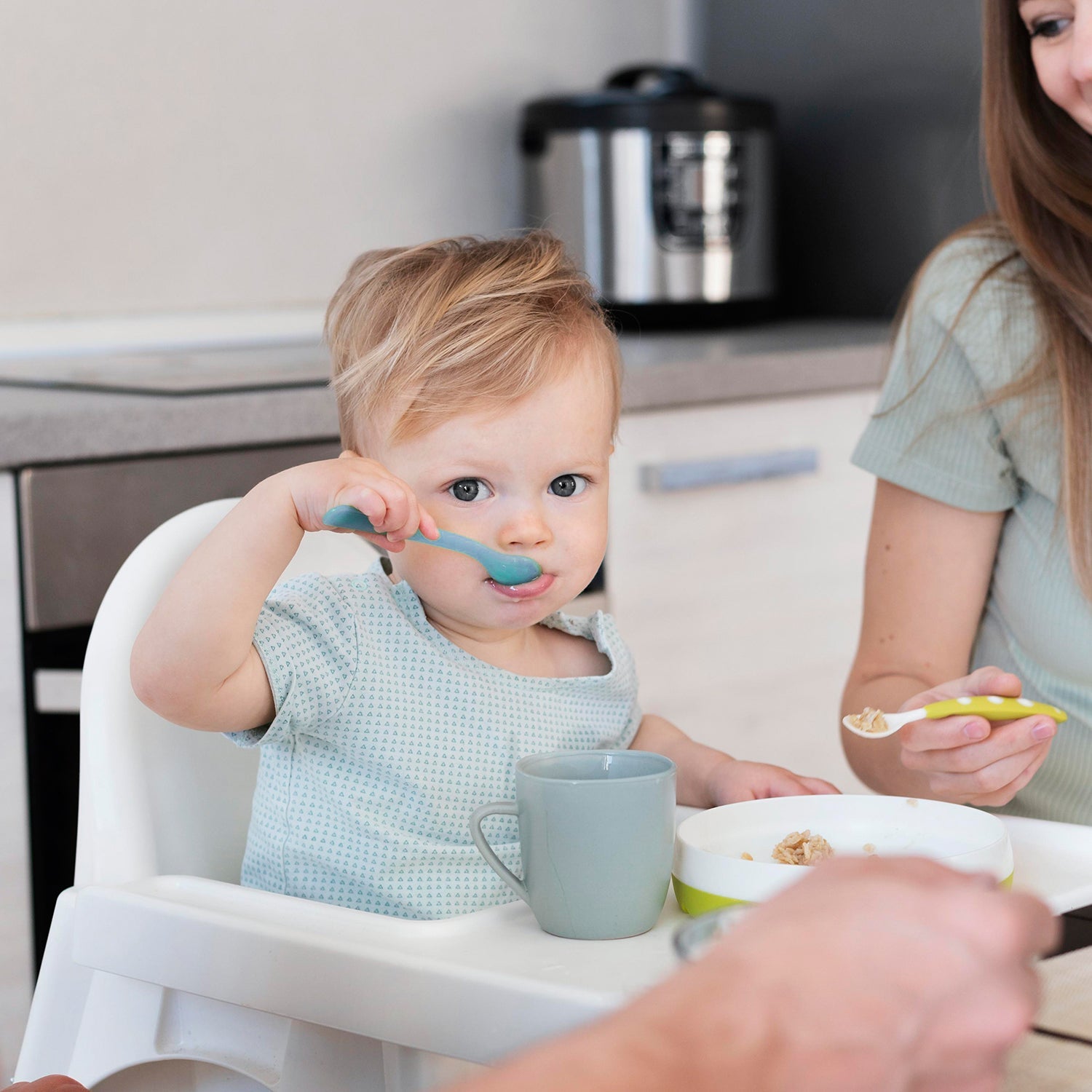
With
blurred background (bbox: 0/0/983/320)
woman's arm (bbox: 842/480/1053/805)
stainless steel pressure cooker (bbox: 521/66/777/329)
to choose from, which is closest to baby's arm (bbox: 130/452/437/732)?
woman's arm (bbox: 842/480/1053/805)

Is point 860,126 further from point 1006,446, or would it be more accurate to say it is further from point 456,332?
point 456,332

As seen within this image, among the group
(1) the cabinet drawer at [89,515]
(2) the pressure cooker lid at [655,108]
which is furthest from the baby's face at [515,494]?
(2) the pressure cooker lid at [655,108]

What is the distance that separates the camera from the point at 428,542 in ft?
2.57

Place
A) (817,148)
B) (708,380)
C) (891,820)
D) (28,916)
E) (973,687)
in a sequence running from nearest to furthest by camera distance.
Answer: (891,820) → (973,687) → (28,916) → (708,380) → (817,148)

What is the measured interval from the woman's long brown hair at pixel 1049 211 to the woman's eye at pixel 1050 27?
0.19 ft

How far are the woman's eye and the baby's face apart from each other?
1.75 feet

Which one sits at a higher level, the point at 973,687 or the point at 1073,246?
the point at 1073,246

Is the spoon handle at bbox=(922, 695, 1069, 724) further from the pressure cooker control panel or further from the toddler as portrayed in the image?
the pressure cooker control panel

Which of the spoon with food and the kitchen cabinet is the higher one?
the spoon with food

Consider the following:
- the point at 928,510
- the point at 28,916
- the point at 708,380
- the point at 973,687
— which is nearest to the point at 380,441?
the point at 973,687

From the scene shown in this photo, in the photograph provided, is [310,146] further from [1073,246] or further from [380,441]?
[380,441]

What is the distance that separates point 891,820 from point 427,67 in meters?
1.93

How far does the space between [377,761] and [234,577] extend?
0.16 meters

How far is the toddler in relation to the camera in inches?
32.1
